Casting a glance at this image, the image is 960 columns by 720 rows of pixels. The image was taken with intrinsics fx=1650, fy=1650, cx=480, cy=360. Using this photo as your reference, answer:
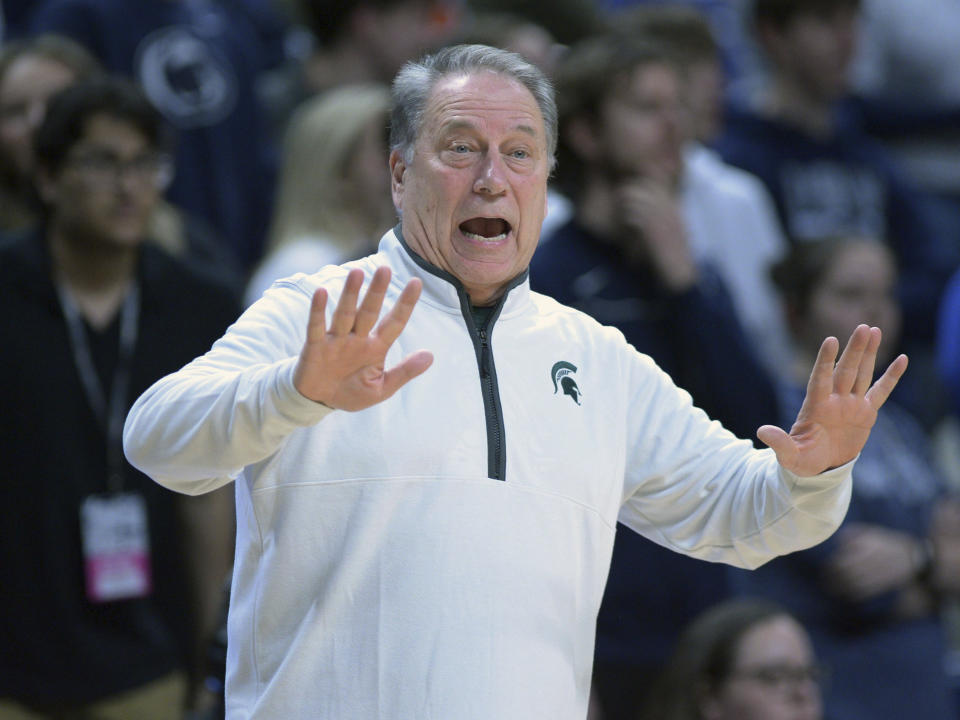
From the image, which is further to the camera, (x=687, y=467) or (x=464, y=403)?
(x=687, y=467)

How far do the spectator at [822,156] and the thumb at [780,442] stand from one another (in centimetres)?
358

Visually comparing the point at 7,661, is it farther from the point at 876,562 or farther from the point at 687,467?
the point at 876,562

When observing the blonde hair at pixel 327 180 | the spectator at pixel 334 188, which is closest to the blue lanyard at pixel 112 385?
the spectator at pixel 334 188

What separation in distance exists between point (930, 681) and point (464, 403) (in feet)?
9.43

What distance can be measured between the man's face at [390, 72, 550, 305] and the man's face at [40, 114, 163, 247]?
1897 millimetres

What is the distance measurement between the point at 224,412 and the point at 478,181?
0.63m

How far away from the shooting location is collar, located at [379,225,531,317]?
111 inches

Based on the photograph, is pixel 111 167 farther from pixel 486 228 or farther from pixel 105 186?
pixel 486 228

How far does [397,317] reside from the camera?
7.86ft

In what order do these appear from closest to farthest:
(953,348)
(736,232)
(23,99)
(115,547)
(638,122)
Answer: (115,547) < (638,122) < (953,348) < (23,99) < (736,232)

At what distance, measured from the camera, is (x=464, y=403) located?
2.72 metres

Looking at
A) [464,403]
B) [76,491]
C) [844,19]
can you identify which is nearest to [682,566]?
[76,491]

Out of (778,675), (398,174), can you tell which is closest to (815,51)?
(778,675)

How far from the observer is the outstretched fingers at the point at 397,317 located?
7.86ft
